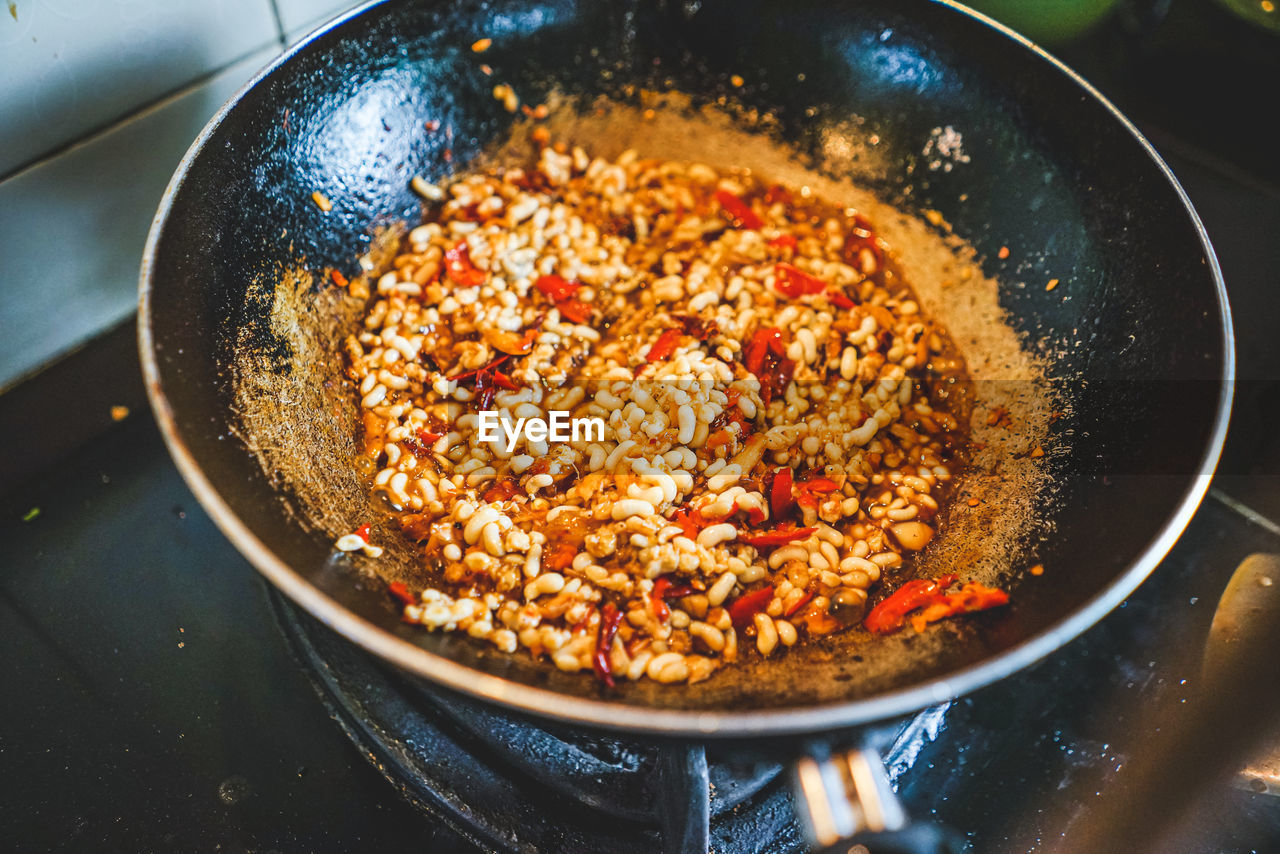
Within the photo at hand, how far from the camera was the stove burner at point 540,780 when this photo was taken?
2.18 feet

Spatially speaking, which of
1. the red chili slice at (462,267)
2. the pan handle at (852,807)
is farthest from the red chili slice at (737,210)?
the pan handle at (852,807)

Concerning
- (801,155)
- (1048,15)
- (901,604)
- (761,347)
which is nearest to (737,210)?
(801,155)

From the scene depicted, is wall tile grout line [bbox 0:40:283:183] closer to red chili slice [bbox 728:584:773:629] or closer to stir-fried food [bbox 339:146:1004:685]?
stir-fried food [bbox 339:146:1004:685]

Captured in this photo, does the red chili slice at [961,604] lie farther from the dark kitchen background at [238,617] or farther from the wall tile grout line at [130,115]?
the wall tile grout line at [130,115]

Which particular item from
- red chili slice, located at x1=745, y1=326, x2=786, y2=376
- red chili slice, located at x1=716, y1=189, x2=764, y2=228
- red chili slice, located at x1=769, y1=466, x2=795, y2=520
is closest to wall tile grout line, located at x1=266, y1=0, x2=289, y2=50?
red chili slice, located at x1=716, y1=189, x2=764, y2=228

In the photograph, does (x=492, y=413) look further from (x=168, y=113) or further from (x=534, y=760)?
(x=168, y=113)

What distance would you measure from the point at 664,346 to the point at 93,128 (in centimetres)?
67

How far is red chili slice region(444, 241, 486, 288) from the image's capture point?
3.04 ft

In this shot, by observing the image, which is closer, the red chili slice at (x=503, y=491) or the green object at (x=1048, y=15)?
the red chili slice at (x=503, y=491)

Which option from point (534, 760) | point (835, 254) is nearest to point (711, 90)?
point (835, 254)

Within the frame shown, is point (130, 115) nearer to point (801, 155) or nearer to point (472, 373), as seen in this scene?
point (472, 373)

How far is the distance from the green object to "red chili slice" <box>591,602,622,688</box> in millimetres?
990

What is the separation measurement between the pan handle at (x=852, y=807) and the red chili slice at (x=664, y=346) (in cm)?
49

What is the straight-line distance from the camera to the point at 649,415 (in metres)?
0.80
